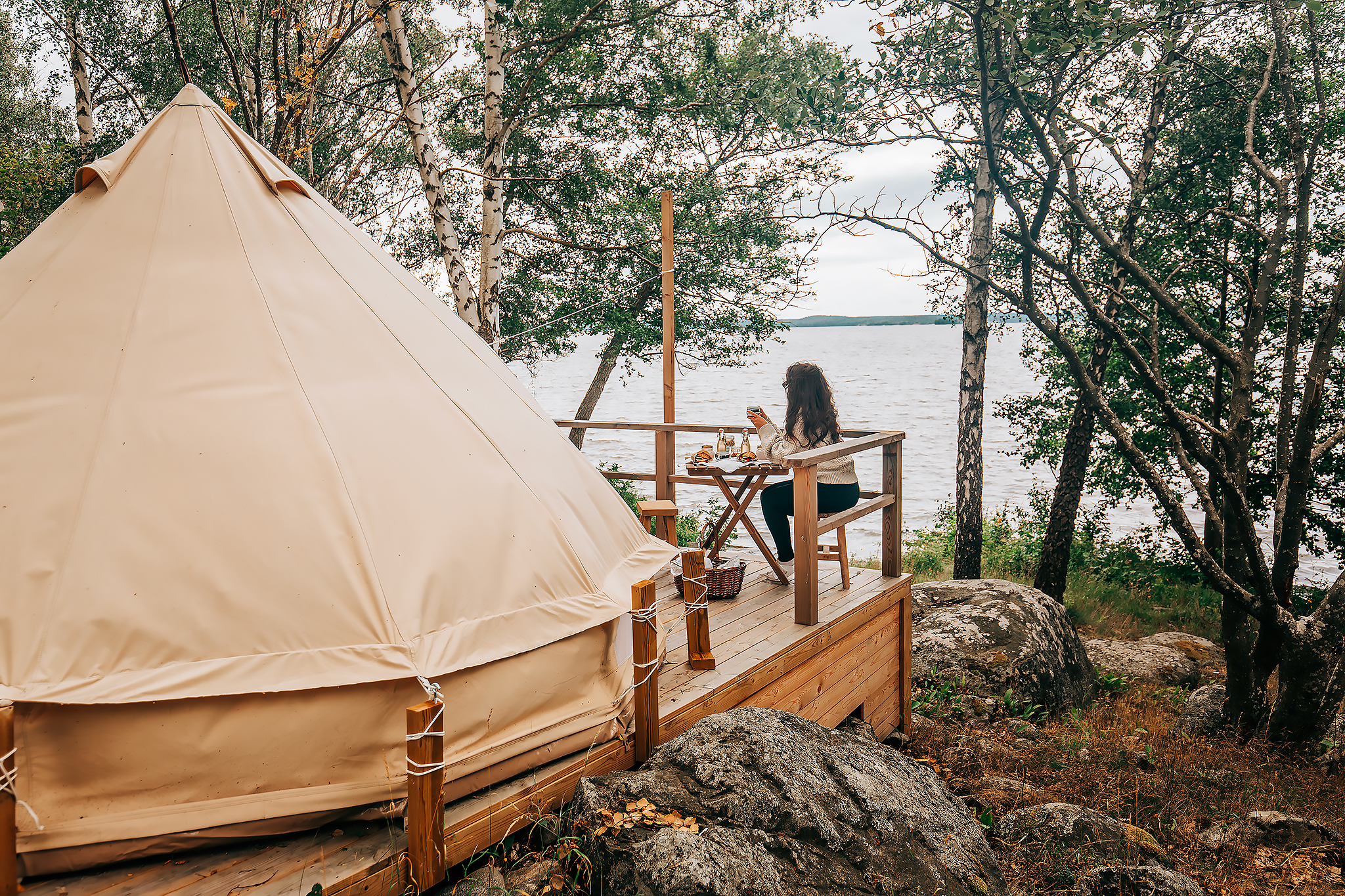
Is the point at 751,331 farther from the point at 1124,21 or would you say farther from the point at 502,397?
the point at 502,397

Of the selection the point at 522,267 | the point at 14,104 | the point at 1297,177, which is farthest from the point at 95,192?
the point at 14,104

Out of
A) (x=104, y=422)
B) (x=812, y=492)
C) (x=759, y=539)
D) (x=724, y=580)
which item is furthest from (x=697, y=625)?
(x=104, y=422)

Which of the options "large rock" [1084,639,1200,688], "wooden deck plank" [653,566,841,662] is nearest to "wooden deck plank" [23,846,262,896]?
"wooden deck plank" [653,566,841,662]

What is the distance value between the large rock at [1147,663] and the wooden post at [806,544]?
15.7 feet

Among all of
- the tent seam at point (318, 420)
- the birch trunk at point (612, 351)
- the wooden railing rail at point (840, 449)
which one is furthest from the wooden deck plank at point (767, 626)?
the birch trunk at point (612, 351)

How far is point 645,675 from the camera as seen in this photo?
9.79 ft

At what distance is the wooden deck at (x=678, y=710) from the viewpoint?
2109 mm

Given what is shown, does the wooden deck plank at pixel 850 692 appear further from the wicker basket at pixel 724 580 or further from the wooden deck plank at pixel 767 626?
the wicker basket at pixel 724 580

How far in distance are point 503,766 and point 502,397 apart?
141 cm

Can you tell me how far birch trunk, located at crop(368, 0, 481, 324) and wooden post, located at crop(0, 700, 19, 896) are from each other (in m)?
3.63

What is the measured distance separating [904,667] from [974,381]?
4325mm

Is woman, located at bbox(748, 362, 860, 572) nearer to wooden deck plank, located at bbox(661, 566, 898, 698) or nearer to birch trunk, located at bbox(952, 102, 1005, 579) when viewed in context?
wooden deck plank, located at bbox(661, 566, 898, 698)

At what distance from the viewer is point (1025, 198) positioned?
297 inches

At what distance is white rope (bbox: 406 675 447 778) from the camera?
7.01ft
